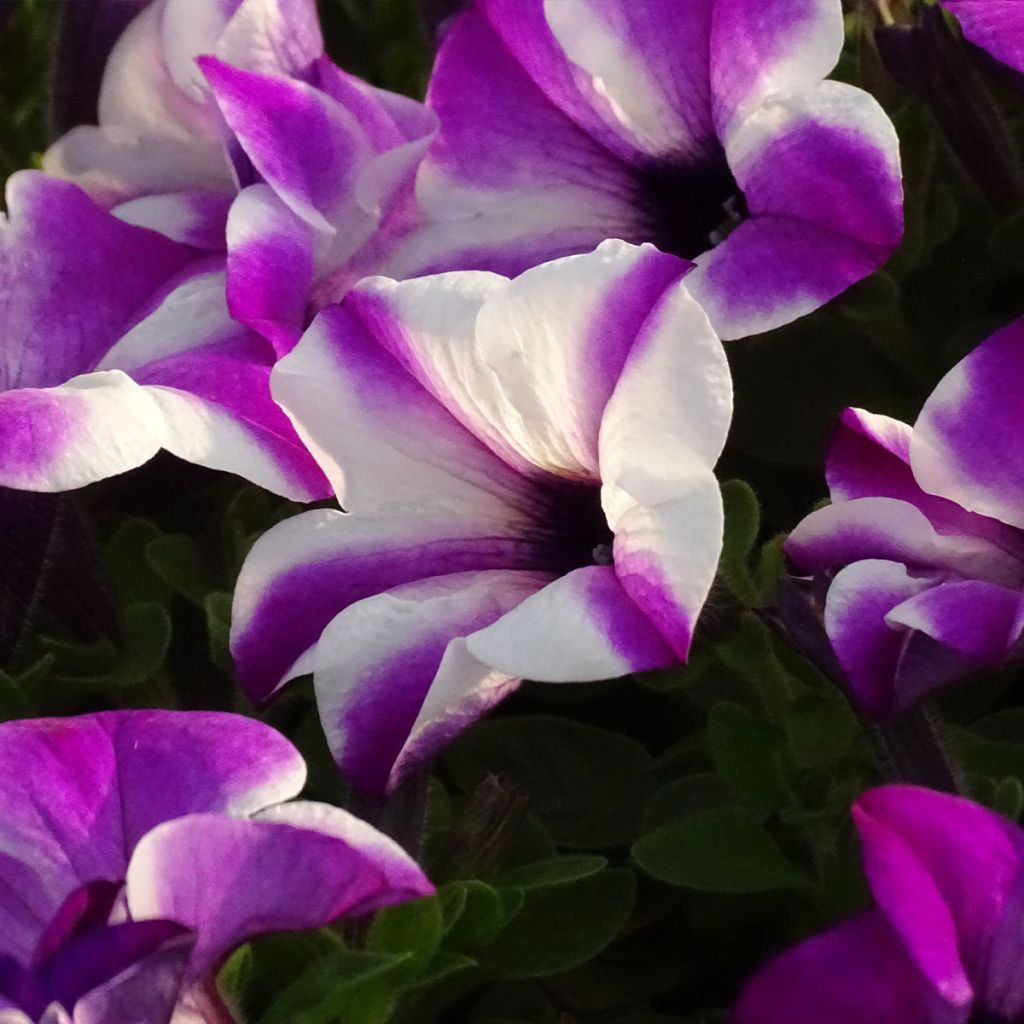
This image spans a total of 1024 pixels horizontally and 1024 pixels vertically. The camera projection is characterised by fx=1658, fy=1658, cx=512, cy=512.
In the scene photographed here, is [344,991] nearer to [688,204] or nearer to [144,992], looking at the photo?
[144,992]

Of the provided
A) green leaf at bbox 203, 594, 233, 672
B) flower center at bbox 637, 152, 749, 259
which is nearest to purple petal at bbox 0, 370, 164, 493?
green leaf at bbox 203, 594, 233, 672

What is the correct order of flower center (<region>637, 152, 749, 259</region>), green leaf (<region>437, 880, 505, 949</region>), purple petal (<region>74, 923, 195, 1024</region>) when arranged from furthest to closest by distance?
flower center (<region>637, 152, 749, 259</region>)
green leaf (<region>437, 880, 505, 949</region>)
purple petal (<region>74, 923, 195, 1024</region>)

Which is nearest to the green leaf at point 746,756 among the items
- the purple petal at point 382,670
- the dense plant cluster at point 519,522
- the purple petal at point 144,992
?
the dense plant cluster at point 519,522

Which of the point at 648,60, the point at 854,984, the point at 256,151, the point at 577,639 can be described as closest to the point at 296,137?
the point at 256,151

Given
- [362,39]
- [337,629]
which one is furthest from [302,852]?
[362,39]

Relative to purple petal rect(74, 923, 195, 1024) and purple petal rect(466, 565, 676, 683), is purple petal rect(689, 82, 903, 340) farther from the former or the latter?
purple petal rect(74, 923, 195, 1024)

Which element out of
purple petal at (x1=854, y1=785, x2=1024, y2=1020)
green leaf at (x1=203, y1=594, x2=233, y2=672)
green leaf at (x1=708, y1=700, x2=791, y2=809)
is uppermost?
purple petal at (x1=854, y1=785, x2=1024, y2=1020)
